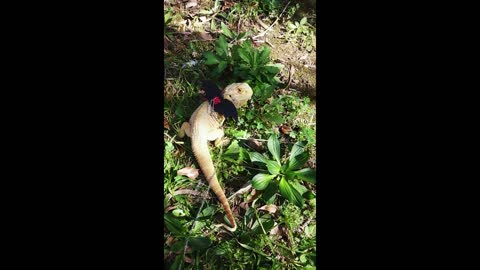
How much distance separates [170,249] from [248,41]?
1.13 metres

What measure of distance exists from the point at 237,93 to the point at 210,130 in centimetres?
23

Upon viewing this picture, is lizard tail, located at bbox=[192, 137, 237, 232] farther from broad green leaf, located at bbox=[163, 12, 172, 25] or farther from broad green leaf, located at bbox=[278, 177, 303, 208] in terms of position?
broad green leaf, located at bbox=[163, 12, 172, 25]

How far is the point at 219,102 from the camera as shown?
2820 millimetres

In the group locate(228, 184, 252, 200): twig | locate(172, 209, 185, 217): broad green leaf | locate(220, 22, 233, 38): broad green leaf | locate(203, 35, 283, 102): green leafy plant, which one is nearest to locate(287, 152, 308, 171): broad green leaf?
locate(228, 184, 252, 200): twig

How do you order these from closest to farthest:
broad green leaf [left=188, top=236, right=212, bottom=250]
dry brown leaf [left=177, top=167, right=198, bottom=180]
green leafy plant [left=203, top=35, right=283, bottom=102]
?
broad green leaf [left=188, top=236, right=212, bottom=250] → dry brown leaf [left=177, top=167, right=198, bottom=180] → green leafy plant [left=203, top=35, right=283, bottom=102]

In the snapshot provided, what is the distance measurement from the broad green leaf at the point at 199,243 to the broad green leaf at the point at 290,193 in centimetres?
43

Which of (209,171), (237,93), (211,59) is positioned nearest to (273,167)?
(209,171)

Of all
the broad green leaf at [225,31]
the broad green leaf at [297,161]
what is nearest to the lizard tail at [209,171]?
the broad green leaf at [297,161]

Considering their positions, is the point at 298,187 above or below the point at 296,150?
below

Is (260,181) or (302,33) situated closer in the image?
(260,181)

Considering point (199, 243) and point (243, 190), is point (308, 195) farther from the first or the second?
point (199, 243)

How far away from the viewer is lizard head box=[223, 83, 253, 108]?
2820 millimetres

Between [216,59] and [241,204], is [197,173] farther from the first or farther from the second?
[216,59]

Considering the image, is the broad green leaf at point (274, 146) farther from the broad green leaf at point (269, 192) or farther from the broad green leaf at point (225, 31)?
the broad green leaf at point (225, 31)
